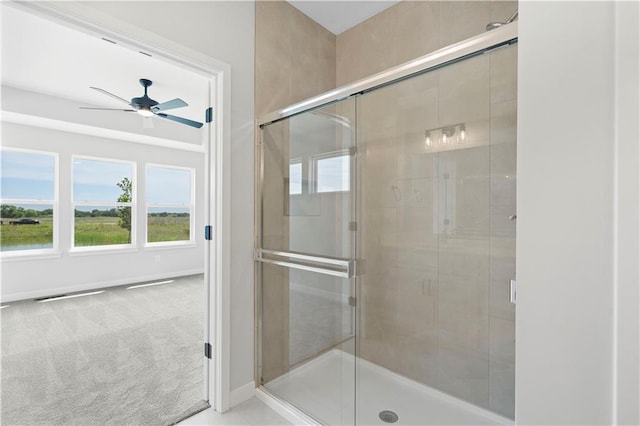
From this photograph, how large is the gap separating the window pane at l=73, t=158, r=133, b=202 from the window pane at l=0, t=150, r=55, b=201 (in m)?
0.32

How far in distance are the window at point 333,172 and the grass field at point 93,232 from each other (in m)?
4.90

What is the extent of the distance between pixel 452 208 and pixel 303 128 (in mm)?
1011

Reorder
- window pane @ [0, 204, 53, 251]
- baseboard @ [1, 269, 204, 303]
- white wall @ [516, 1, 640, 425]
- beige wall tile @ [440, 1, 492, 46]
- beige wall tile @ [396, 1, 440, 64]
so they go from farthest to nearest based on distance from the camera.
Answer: window pane @ [0, 204, 53, 251], baseboard @ [1, 269, 204, 303], beige wall tile @ [396, 1, 440, 64], beige wall tile @ [440, 1, 492, 46], white wall @ [516, 1, 640, 425]

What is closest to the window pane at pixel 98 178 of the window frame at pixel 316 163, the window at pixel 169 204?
the window at pixel 169 204

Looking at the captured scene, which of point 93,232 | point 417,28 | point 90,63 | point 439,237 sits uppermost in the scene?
point 90,63

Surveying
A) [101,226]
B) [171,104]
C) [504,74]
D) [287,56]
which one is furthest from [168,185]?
[504,74]

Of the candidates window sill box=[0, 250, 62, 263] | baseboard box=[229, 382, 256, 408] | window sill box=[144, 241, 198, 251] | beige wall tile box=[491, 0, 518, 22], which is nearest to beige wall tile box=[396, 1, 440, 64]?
beige wall tile box=[491, 0, 518, 22]

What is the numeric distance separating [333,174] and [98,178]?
5.14m

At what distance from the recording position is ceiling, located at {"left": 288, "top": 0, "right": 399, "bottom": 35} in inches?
91.6

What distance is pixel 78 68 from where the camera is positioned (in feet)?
11.0

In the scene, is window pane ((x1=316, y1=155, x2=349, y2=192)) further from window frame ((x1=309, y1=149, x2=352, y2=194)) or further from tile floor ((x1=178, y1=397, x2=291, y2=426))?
tile floor ((x1=178, y1=397, x2=291, y2=426))

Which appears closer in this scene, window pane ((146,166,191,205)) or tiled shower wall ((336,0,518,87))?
tiled shower wall ((336,0,518,87))

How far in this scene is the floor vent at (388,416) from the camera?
69.2 inches

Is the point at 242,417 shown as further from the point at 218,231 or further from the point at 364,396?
the point at 218,231
